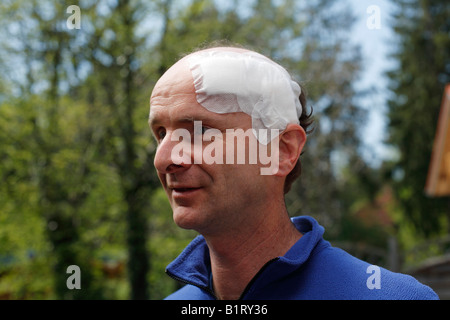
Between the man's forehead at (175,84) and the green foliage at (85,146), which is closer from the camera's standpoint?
the man's forehead at (175,84)

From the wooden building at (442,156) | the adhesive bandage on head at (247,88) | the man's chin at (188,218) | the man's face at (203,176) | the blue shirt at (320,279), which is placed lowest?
the wooden building at (442,156)

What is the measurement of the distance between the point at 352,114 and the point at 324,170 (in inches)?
147

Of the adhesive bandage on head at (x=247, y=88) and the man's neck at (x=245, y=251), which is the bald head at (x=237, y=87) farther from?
the man's neck at (x=245, y=251)

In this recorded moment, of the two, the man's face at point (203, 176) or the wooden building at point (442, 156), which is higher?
the man's face at point (203, 176)

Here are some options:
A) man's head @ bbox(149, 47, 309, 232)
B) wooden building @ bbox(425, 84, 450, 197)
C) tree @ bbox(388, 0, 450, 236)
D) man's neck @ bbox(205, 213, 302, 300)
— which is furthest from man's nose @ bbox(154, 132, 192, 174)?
tree @ bbox(388, 0, 450, 236)

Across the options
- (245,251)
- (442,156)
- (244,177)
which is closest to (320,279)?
(245,251)

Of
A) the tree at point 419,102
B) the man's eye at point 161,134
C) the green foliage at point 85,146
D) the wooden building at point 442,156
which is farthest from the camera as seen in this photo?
the tree at point 419,102

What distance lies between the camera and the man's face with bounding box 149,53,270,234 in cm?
121

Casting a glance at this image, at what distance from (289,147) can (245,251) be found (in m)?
0.31

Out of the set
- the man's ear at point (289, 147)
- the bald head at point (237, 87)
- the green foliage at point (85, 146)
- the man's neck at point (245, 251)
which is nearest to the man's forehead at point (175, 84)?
the bald head at point (237, 87)

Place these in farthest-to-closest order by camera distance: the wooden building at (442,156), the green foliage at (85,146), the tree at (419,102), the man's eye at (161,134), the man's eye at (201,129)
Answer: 1. the tree at (419,102)
2. the green foliage at (85,146)
3. the wooden building at (442,156)
4. the man's eye at (161,134)
5. the man's eye at (201,129)

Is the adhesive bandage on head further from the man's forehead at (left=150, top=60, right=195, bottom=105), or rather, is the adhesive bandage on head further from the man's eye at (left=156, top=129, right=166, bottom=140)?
the man's eye at (left=156, top=129, right=166, bottom=140)

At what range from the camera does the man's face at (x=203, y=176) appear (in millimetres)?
1210
